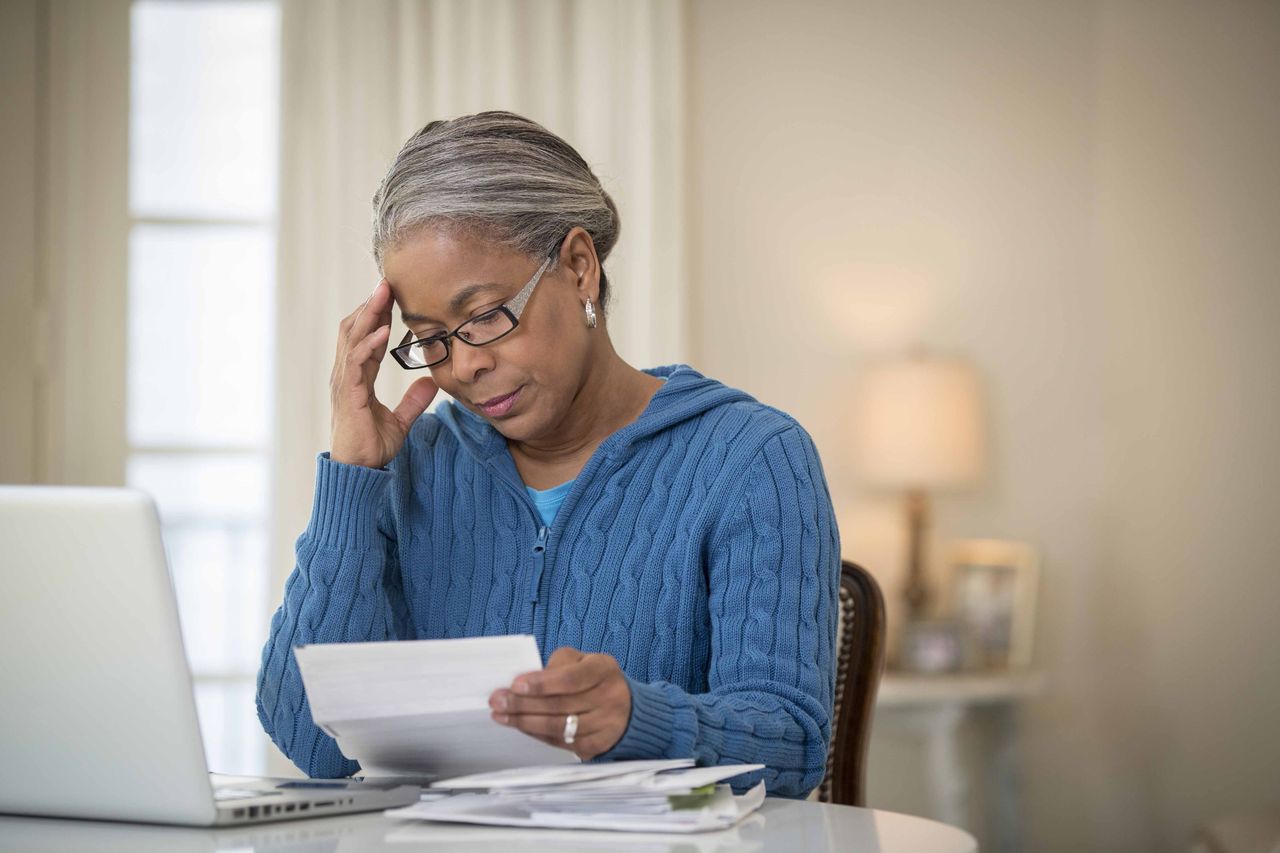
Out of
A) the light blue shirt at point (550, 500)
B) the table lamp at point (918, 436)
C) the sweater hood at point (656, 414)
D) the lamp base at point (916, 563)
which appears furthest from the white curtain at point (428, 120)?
the light blue shirt at point (550, 500)

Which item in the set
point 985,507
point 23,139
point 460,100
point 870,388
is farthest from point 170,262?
point 985,507

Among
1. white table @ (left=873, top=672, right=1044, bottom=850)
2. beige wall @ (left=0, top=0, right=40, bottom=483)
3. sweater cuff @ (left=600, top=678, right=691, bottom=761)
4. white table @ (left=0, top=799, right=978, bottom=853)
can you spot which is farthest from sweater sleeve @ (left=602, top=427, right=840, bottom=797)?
beige wall @ (left=0, top=0, right=40, bottom=483)

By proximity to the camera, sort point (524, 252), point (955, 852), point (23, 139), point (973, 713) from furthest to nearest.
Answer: point (973, 713) < point (23, 139) < point (524, 252) < point (955, 852)

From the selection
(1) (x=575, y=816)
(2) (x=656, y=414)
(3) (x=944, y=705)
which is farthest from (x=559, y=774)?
(3) (x=944, y=705)

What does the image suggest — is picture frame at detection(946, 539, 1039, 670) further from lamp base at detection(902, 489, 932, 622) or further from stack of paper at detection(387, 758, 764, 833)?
stack of paper at detection(387, 758, 764, 833)

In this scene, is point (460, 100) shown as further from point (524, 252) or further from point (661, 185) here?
point (524, 252)

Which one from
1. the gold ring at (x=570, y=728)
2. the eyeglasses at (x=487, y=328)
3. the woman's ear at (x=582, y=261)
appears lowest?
the gold ring at (x=570, y=728)

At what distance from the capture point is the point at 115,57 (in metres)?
3.31

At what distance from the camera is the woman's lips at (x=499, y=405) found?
1416mm

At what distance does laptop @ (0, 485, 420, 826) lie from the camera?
880 millimetres

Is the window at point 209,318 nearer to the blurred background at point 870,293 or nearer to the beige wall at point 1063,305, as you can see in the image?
the blurred background at point 870,293

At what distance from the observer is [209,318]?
3.33m

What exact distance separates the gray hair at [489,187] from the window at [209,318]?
6.31ft

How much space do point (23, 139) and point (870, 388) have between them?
2.15 m
